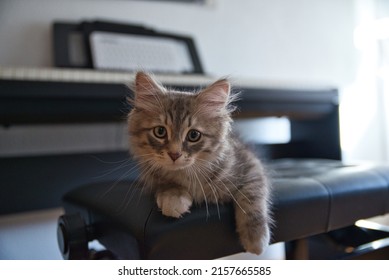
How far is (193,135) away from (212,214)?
168mm

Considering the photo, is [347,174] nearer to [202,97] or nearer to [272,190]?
[272,190]

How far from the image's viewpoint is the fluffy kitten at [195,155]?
700 millimetres

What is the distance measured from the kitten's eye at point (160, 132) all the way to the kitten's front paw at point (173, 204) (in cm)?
12

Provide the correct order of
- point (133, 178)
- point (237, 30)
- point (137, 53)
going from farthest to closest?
point (237, 30)
point (137, 53)
point (133, 178)

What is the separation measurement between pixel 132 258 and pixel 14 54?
3.89 ft

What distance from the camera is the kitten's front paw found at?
2.14ft

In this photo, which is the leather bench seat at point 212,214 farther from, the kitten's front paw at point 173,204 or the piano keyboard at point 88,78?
the piano keyboard at point 88,78

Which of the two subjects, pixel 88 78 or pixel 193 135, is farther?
pixel 88 78

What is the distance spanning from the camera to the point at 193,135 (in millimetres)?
733

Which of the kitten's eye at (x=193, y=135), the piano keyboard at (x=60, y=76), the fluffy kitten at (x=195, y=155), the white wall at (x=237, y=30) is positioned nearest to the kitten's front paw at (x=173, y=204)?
the fluffy kitten at (x=195, y=155)

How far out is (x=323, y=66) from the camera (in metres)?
2.32

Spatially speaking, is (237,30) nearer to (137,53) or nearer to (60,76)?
(137,53)

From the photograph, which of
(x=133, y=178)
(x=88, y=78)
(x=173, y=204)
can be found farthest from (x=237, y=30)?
(x=173, y=204)

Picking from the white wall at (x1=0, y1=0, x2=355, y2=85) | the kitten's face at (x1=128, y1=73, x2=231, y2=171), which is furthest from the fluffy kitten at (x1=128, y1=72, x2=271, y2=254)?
the white wall at (x1=0, y1=0, x2=355, y2=85)
